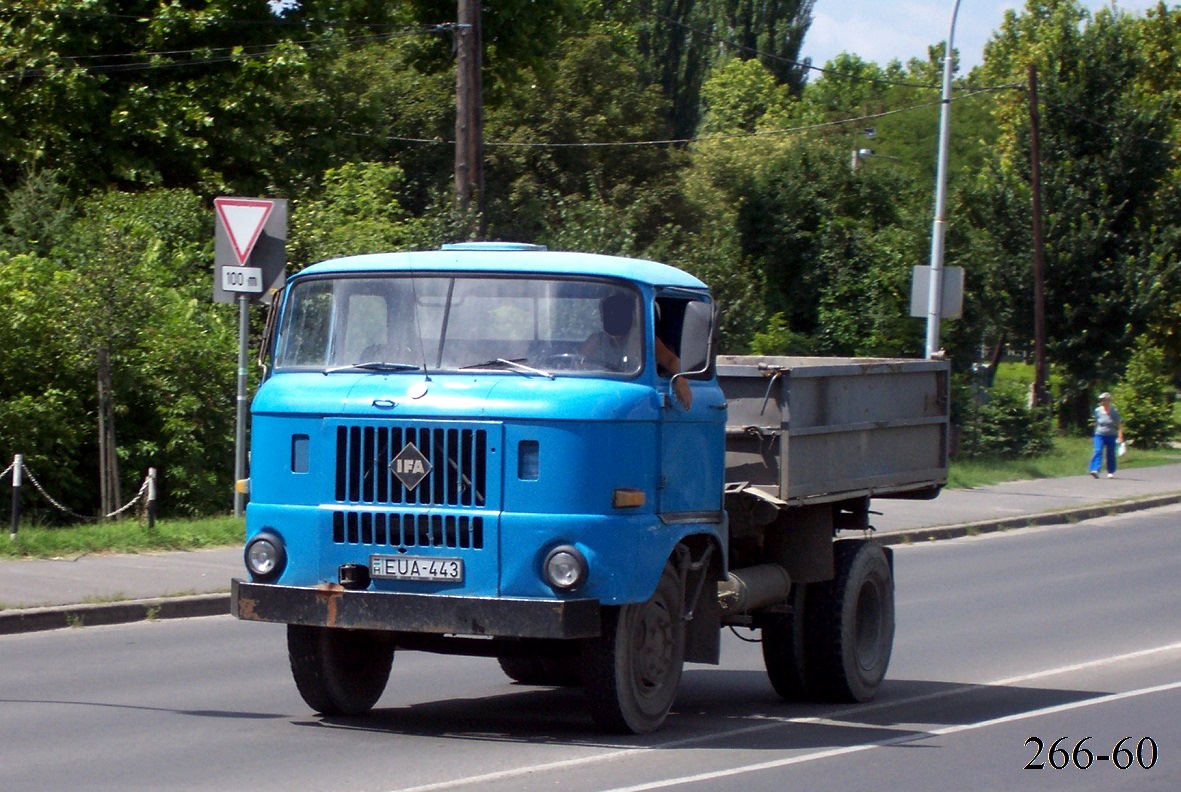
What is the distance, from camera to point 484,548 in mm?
7523

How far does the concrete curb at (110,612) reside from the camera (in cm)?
1165

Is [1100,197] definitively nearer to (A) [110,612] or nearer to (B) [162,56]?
(B) [162,56]

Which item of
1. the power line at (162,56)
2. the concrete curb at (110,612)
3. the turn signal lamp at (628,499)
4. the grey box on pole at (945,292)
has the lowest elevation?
the concrete curb at (110,612)

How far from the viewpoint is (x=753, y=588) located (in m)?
9.09

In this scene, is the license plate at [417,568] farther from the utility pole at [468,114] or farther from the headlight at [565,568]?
the utility pole at [468,114]

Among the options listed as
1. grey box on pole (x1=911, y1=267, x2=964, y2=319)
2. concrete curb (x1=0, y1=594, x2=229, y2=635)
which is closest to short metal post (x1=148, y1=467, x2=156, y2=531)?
concrete curb (x1=0, y1=594, x2=229, y2=635)

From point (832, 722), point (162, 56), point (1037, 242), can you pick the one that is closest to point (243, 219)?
point (832, 722)

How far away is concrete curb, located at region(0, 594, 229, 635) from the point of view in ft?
38.2

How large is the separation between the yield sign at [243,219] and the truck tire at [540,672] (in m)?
6.43

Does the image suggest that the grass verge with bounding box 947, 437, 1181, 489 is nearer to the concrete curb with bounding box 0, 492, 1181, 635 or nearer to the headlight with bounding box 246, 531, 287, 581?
the concrete curb with bounding box 0, 492, 1181, 635

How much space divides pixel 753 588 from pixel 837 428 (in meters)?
1.18

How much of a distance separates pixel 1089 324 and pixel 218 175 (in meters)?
22.5

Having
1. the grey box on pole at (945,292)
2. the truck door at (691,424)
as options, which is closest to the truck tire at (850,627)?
the truck door at (691,424)

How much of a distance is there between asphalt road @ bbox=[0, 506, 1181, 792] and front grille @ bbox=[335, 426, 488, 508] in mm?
1225
